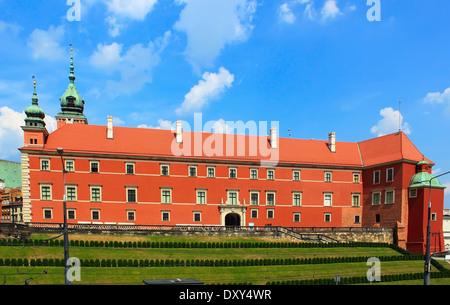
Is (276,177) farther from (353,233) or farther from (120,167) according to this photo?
(120,167)

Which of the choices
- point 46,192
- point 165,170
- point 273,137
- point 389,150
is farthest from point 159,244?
point 389,150

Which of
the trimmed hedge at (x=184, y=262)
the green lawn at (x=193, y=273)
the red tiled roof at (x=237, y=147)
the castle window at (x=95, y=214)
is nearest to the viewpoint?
the green lawn at (x=193, y=273)

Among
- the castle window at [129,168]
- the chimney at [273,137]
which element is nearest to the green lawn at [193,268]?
the castle window at [129,168]

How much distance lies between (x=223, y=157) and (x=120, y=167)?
14.6 meters

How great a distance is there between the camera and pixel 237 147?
52.8m

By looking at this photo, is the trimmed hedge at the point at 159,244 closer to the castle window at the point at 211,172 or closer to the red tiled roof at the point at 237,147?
the castle window at the point at 211,172

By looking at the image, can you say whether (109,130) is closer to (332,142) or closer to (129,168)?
(129,168)

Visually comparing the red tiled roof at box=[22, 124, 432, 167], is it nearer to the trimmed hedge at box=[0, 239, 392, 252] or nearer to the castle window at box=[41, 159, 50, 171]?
the castle window at box=[41, 159, 50, 171]

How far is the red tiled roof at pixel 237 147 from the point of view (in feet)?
153

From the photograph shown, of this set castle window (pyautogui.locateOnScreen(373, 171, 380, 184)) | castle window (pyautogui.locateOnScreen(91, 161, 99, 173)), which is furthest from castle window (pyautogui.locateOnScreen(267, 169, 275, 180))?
castle window (pyautogui.locateOnScreen(91, 161, 99, 173))

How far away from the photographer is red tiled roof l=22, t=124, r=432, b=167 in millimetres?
46531

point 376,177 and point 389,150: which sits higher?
point 389,150

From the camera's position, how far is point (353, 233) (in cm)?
4762

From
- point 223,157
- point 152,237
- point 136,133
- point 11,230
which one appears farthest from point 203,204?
point 11,230
